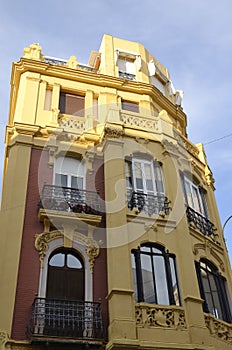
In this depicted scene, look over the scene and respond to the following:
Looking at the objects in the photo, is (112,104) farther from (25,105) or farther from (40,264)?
(40,264)

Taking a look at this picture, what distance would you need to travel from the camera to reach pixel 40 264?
12.8 meters

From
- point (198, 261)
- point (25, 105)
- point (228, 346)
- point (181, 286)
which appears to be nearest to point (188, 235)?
point (198, 261)

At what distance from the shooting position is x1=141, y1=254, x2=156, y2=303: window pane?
12823mm

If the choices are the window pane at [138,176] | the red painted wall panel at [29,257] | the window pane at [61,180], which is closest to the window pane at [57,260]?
the red painted wall panel at [29,257]

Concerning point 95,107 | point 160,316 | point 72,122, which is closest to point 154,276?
point 160,316

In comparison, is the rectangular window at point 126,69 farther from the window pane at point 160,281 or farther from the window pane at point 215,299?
the window pane at point 215,299

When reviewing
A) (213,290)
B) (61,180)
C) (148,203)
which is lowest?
(213,290)

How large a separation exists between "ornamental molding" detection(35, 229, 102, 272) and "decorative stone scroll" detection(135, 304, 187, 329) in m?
2.21

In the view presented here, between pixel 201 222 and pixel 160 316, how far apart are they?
5.39 meters

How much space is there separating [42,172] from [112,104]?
196 inches

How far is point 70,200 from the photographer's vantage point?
572 inches

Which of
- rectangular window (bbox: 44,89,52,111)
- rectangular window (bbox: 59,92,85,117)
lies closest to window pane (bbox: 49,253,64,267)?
rectangular window (bbox: 44,89,52,111)

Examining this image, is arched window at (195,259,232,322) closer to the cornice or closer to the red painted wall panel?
the red painted wall panel

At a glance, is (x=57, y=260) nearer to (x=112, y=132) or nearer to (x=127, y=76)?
(x=112, y=132)
